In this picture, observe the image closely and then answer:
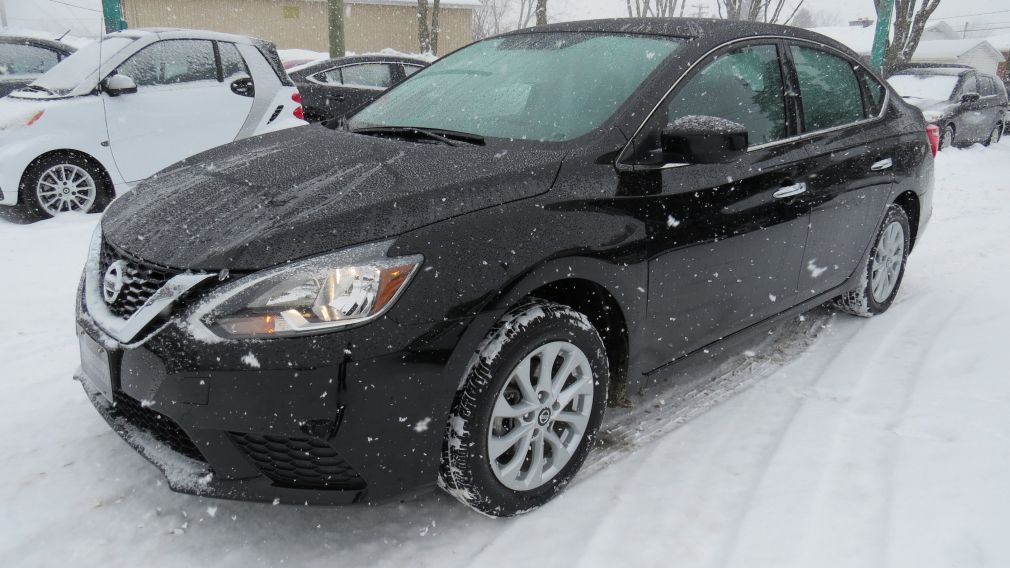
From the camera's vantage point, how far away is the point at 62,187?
628 centimetres

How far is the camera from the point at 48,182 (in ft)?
20.5

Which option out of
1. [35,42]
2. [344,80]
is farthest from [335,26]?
[344,80]

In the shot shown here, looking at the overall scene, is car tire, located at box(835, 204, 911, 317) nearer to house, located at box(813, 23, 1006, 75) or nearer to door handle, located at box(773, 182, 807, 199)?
door handle, located at box(773, 182, 807, 199)

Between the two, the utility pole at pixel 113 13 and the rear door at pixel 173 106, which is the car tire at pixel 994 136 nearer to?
the rear door at pixel 173 106

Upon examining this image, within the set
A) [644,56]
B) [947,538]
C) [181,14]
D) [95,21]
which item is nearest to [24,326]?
[644,56]

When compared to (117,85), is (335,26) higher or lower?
higher

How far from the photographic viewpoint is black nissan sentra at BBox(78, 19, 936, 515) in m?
2.02

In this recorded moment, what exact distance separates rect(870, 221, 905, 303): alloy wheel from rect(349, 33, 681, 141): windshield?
2115mm

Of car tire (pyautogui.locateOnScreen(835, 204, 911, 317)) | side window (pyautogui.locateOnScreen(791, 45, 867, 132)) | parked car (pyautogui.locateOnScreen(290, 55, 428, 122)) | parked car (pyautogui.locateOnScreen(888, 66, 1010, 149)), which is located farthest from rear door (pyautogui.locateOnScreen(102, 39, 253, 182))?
parked car (pyautogui.locateOnScreen(888, 66, 1010, 149))

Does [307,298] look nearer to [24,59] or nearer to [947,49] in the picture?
[24,59]

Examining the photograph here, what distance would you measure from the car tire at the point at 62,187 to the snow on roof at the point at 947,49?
152 feet

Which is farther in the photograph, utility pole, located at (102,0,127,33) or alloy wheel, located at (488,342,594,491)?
utility pole, located at (102,0,127,33)

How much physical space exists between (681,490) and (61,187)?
5884 millimetres

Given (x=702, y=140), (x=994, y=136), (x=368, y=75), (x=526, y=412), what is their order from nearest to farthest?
(x=526, y=412), (x=702, y=140), (x=368, y=75), (x=994, y=136)
